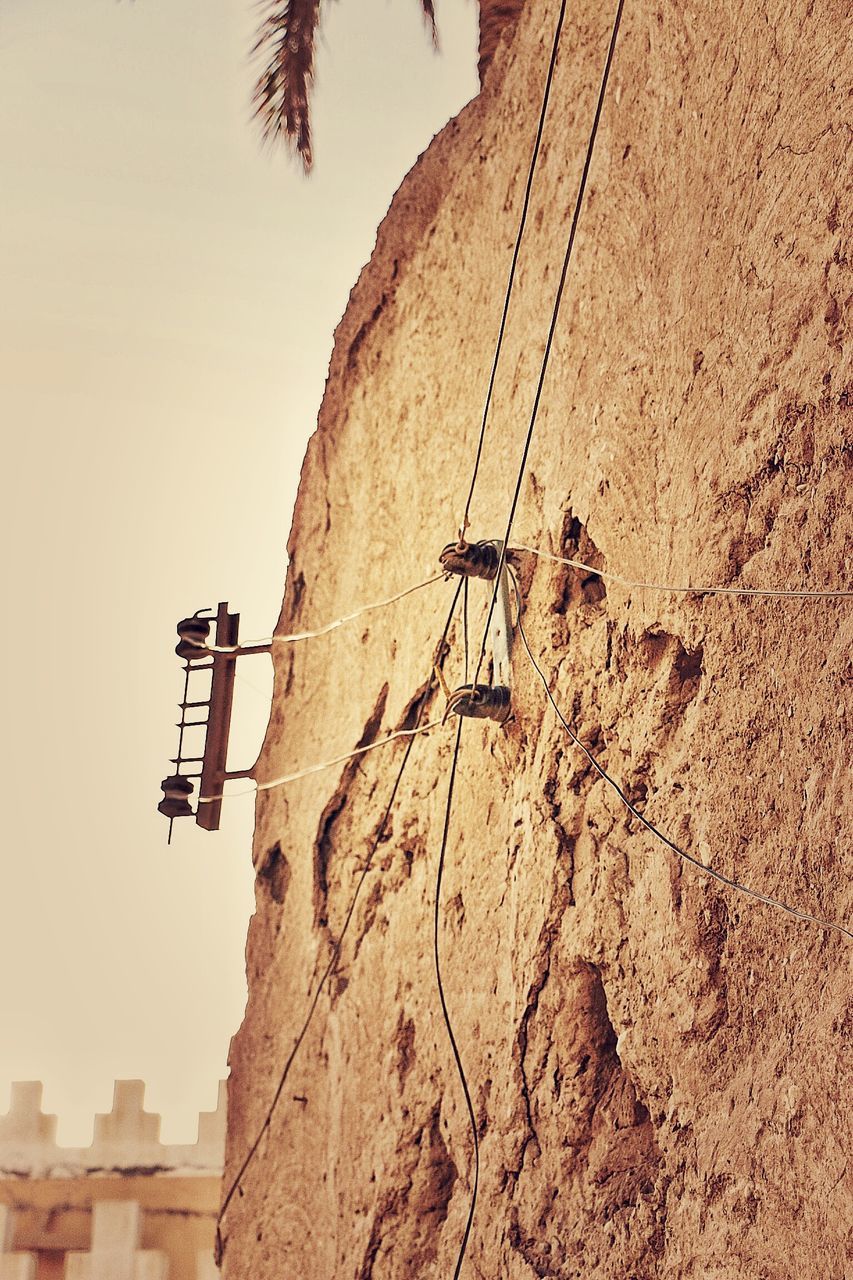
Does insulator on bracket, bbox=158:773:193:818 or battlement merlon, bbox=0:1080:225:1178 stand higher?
insulator on bracket, bbox=158:773:193:818

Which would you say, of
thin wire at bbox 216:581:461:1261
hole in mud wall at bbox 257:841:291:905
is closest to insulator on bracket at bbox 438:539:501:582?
thin wire at bbox 216:581:461:1261

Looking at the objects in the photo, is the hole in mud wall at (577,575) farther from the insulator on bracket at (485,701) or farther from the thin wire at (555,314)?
the insulator on bracket at (485,701)

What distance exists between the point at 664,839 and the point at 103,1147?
7.32 m

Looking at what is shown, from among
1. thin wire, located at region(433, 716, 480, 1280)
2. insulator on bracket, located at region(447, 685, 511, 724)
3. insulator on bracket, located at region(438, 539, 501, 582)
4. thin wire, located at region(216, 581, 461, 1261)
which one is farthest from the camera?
thin wire, located at region(216, 581, 461, 1261)

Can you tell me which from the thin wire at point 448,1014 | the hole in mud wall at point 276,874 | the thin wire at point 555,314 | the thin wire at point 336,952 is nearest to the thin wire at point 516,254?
the thin wire at point 555,314

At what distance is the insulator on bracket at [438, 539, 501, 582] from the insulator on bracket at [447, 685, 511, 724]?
37 cm

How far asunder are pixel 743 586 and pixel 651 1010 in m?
0.97

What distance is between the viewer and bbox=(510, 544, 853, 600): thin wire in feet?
9.60

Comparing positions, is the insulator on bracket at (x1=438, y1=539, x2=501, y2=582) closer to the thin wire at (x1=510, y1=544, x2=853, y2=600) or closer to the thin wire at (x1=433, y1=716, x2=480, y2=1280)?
the thin wire at (x1=510, y1=544, x2=853, y2=600)

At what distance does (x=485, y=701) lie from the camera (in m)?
4.11

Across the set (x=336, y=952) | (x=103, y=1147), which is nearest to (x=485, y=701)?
(x=336, y=952)

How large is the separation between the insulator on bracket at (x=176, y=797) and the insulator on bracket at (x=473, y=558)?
69.1 inches

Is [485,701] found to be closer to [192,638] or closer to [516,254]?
[516,254]

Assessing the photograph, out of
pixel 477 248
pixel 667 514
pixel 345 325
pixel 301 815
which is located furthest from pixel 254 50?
pixel 667 514
